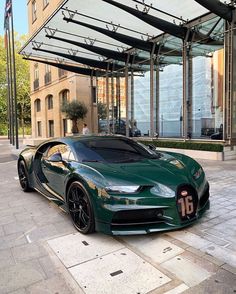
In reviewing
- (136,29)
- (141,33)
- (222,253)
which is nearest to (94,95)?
(141,33)

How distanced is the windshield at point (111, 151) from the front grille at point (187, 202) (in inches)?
38.4

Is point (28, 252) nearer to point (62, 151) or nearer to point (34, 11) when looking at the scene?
point (62, 151)

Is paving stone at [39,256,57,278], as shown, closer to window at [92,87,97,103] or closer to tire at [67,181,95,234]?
tire at [67,181,95,234]

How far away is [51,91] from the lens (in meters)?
22.8

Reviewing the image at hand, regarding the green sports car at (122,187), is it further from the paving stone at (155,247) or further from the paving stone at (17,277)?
the paving stone at (17,277)

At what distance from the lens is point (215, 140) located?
32.3 ft

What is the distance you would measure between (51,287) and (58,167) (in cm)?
200

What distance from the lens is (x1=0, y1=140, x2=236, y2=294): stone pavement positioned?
232cm

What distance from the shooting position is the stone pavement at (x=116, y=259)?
7.61ft

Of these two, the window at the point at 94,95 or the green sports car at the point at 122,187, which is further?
the window at the point at 94,95

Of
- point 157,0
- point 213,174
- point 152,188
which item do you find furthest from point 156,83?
point 152,188

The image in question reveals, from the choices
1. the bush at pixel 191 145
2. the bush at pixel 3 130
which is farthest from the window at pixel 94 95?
the bush at pixel 3 130

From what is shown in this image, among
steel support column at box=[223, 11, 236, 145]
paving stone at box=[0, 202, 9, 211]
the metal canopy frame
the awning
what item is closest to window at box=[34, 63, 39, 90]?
the metal canopy frame

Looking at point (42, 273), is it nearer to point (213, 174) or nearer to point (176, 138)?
point (213, 174)
